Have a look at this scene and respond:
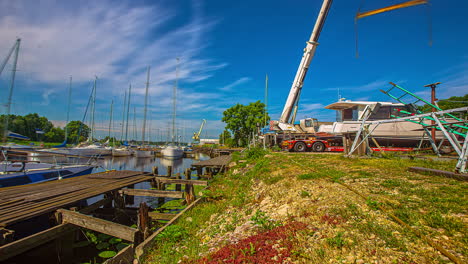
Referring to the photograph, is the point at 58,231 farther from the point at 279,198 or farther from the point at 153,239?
the point at 279,198

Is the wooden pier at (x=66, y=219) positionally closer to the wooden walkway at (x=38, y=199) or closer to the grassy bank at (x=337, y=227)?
the wooden walkway at (x=38, y=199)

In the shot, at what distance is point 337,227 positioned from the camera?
4023mm

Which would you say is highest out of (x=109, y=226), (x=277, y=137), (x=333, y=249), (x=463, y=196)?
(x=277, y=137)

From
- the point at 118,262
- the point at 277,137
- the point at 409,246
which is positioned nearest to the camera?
the point at 409,246

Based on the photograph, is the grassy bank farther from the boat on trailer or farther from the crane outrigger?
the crane outrigger

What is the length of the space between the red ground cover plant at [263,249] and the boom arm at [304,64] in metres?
21.0

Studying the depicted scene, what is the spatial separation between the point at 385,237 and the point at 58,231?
747cm

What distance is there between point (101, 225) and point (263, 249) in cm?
433

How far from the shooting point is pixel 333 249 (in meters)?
3.37

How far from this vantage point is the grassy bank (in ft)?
10.6

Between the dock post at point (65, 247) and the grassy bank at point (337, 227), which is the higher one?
the grassy bank at point (337, 227)

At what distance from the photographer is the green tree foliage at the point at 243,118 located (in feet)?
183

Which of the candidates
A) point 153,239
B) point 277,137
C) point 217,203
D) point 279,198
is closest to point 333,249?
point 279,198

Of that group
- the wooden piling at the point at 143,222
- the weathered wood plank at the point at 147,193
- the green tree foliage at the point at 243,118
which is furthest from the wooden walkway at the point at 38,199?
the green tree foliage at the point at 243,118
